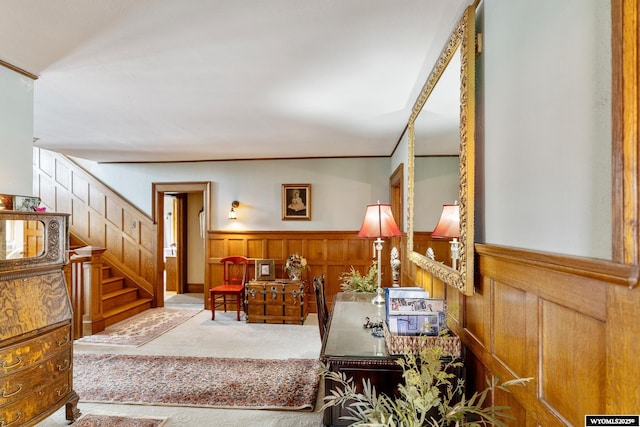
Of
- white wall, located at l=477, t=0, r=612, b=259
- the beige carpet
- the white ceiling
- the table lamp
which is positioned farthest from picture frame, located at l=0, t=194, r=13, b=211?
white wall, located at l=477, t=0, r=612, b=259

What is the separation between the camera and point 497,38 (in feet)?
4.33

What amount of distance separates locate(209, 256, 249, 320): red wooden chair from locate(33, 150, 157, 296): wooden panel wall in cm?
159

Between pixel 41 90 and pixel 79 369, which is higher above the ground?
pixel 41 90

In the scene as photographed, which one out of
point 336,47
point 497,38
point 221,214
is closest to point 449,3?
point 497,38

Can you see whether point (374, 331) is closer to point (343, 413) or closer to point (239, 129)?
point (343, 413)

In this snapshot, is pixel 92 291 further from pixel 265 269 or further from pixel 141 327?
pixel 265 269

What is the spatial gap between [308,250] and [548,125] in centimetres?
490

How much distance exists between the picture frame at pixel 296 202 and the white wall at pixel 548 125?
4.39 m

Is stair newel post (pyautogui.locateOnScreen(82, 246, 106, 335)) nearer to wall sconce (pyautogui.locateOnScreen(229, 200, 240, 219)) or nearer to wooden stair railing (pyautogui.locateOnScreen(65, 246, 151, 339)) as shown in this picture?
wooden stair railing (pyautogui.locateOnScreen(65, 246, 151, 339))

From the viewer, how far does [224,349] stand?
399 cm

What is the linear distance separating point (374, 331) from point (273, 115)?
7.77ft

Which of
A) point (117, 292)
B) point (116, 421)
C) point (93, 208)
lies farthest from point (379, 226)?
point (93, 208)

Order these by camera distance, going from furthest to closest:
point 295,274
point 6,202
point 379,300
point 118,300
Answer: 1. point 118,300
2. point 295,274
3. point 379,300
4. point 6,202

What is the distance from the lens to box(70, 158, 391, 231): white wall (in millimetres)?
5652
